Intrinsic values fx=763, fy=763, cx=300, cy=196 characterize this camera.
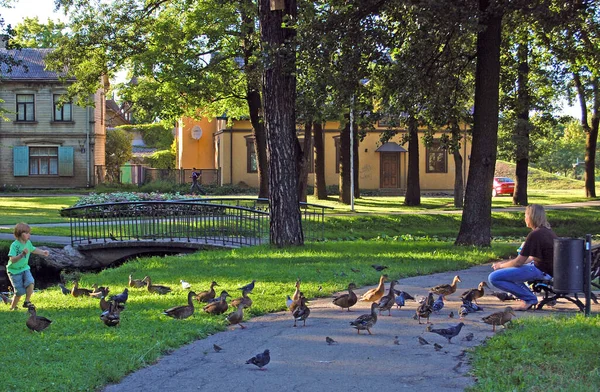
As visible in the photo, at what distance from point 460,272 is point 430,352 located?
695 centimetres

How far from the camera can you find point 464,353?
8.48 meters

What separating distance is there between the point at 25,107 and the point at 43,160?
13.2ft

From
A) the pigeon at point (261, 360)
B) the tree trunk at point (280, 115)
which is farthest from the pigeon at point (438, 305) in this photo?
the tree trunk at point (280, 115)

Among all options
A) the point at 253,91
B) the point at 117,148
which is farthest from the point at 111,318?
the point at 117,148

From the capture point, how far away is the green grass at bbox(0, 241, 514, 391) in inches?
302

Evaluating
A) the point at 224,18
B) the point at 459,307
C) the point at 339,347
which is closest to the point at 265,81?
the point at 459,307

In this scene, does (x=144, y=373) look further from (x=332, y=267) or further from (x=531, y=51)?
(x=531, y=51)

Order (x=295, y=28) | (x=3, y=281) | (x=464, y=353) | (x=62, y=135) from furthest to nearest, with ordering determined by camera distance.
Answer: (x=62, y=135), (x=3, y=281), (x=295, y=28), (x=464, y=353)

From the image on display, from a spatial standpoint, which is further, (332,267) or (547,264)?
(332,267)

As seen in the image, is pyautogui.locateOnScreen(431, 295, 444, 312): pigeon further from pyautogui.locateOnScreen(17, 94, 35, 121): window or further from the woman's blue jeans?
pyautogui.locateOnScreen(17, 94, 35, 121): window

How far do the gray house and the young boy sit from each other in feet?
146

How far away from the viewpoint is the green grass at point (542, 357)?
275 inches

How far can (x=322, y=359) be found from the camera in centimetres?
830

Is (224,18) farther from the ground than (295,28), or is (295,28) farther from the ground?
(224,18)
